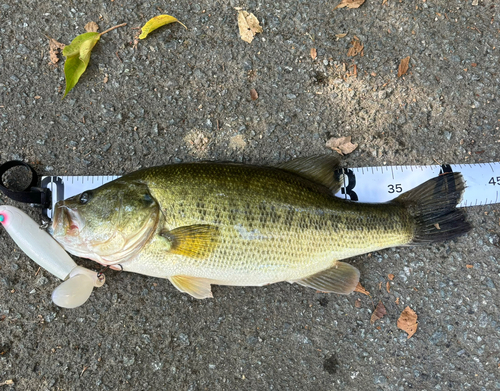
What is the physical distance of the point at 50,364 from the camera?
97.4 inches

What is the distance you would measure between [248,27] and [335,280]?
214 cm

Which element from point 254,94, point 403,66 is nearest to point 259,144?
point 254,94

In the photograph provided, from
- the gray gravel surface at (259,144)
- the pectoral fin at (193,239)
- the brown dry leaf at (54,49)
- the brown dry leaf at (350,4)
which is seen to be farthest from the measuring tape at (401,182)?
the brown dry leaf at (54,49)

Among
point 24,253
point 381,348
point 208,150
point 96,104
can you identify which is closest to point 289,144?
point 208,150

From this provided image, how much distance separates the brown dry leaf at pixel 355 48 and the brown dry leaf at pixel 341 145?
0.73 m

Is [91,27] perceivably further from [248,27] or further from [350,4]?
[350,4]

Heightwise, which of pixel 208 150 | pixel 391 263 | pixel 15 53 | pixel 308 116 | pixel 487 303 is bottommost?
pixel 487 303

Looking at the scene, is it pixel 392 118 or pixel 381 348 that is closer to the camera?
pixel 381 348

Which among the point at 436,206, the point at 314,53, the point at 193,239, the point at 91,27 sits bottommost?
the point at 436,206

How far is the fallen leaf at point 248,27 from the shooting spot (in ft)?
9.17

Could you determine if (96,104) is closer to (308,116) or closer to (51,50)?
(51,50)

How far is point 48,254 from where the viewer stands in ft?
7.78

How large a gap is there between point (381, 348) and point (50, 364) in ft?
8.21

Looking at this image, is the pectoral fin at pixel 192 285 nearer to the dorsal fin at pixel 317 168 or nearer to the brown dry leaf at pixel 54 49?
the dorsal fin at pixel 317 168
